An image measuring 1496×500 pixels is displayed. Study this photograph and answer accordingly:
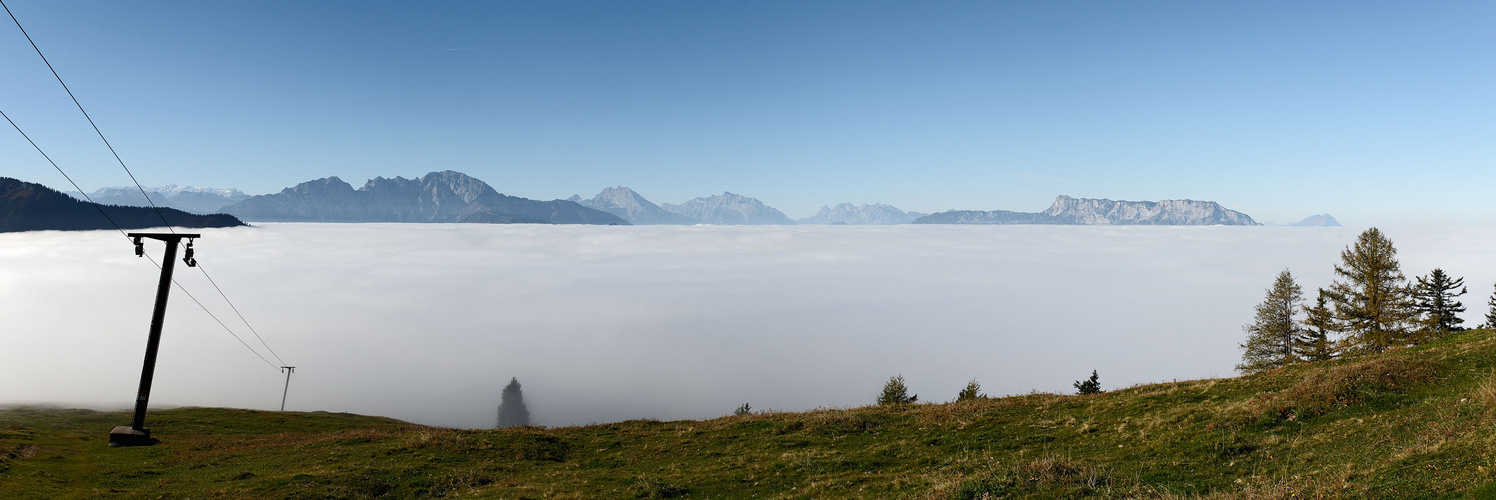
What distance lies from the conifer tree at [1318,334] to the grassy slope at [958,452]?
3417 centimetres

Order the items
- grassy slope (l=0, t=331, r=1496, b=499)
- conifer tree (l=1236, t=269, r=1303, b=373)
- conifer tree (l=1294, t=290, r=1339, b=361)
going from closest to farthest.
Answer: grassy slope (l=0, t=331, r=1496, b=499) → conifer tree (l=1294, t=290, r=1339, b=361) → conifer tree (l=1236, t=269, r=1303, b=373)

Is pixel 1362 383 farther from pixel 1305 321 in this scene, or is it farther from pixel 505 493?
pixel 1305 321

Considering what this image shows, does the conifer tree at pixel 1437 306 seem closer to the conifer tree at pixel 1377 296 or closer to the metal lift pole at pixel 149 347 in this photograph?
the conifer tree at pixel 1377 296

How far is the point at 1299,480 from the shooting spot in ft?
34.4

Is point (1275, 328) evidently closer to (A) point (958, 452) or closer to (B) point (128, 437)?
(A) point (958, 452)

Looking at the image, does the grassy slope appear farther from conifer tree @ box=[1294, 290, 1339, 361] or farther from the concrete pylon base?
conifer tree @ box=[1294, 290, 1339, 361]

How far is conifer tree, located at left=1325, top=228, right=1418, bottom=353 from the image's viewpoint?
43.7 metres

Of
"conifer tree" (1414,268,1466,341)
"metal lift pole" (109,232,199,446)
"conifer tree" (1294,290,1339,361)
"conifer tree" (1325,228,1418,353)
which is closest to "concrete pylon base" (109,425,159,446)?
"metal lift pole" (109,232,199,446)

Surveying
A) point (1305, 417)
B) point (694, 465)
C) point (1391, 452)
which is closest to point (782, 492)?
point (694, 465)

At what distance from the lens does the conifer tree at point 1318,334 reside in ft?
163

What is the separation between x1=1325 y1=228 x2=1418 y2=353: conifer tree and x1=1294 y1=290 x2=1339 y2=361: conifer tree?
3552 mm

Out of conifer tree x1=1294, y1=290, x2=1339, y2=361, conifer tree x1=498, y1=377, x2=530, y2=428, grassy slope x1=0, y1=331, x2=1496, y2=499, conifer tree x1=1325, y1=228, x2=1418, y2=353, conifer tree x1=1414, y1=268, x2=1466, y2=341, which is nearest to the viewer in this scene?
grassy slope x1=0, y1=331, x2=1496, y2=499

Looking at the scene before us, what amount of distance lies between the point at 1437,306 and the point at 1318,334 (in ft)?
28.4

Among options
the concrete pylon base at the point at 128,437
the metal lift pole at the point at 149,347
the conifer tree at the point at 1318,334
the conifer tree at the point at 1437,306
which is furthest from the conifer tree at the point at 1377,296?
the concrete pylon base at the point at 128,437
